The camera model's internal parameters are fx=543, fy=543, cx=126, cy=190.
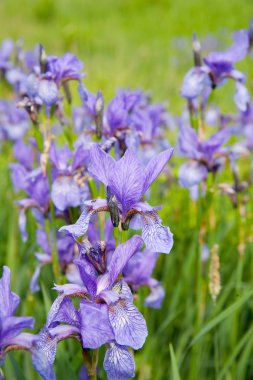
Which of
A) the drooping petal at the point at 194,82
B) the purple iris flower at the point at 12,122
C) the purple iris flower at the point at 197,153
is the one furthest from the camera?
the purple iris flower at the point at 12,122

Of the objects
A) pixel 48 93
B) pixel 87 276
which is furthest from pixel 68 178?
pixel 87 276

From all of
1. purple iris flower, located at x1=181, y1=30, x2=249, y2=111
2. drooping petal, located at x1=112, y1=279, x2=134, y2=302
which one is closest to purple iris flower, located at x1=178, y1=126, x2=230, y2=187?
purple iris flower, located at x1=181, y1=30, x2=249, y2=111

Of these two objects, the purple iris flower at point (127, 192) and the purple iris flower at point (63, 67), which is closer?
the purple iris flower at point (127, 192)

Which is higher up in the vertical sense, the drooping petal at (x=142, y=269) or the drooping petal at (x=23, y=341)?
the drooping petal at (x=142, y=269)

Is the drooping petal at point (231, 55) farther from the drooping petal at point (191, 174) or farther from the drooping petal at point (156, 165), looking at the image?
the drooping petal at point (156, 165)

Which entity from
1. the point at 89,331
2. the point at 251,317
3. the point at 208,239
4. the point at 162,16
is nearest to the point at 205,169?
the point at 208,239

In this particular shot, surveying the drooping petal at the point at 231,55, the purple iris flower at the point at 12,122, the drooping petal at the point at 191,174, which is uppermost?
the purple iris flower at the point at 12,122

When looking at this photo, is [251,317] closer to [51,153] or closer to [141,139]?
[141,139]

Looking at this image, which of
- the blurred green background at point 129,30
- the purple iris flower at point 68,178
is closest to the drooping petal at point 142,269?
the purple iris flower at point 68,178
